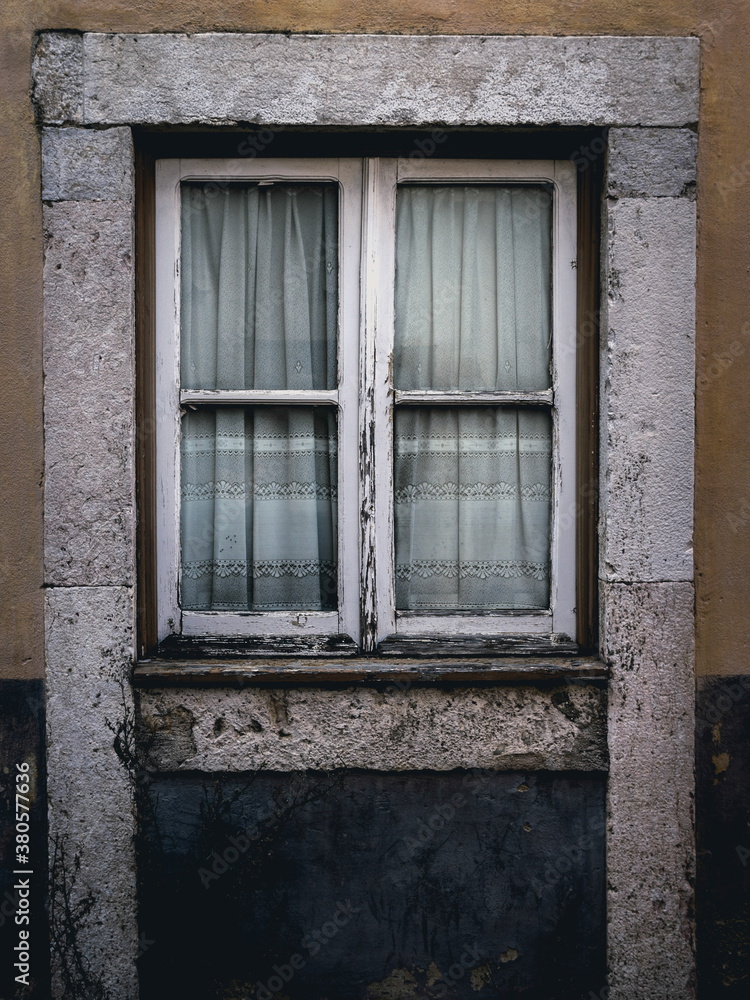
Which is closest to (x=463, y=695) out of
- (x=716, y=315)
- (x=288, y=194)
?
(x=716, y=315)

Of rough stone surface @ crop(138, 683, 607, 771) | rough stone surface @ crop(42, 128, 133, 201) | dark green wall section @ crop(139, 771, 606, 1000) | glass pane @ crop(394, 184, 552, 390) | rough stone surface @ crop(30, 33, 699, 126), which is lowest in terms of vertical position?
dark green wall section @ crop(139, 771, 606, 1000)

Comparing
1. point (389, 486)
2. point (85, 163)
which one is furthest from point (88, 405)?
point (389, 486)

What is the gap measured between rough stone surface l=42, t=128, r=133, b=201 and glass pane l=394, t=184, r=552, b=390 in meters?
0.93

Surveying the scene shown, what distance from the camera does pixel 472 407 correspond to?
9.49ft

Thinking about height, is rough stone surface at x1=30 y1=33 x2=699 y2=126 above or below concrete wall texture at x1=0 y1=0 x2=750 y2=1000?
above

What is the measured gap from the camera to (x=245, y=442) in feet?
9.50

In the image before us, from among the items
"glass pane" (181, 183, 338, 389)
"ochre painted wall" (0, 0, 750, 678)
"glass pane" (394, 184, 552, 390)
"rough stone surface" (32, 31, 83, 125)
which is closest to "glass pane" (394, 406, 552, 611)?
"glass pane" (394, 184, 552, 390)

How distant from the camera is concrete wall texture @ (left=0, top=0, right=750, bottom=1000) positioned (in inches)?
105

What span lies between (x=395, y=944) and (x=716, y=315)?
7.56 ft

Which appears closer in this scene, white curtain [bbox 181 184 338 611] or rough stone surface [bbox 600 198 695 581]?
rough stone surface [bbox 600 198 695 581]

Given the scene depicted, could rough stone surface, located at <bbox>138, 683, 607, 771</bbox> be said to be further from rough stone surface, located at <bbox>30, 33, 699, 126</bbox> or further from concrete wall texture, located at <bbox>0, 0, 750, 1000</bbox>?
rough stone surface, located at <bbox>30, 33, 699, 126</bbox>

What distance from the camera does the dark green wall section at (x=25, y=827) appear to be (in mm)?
2689

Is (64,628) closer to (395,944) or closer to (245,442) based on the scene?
(245,442)

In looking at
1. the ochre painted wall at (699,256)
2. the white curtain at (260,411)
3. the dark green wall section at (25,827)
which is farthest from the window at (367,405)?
the dark green wall section at (25,827)
